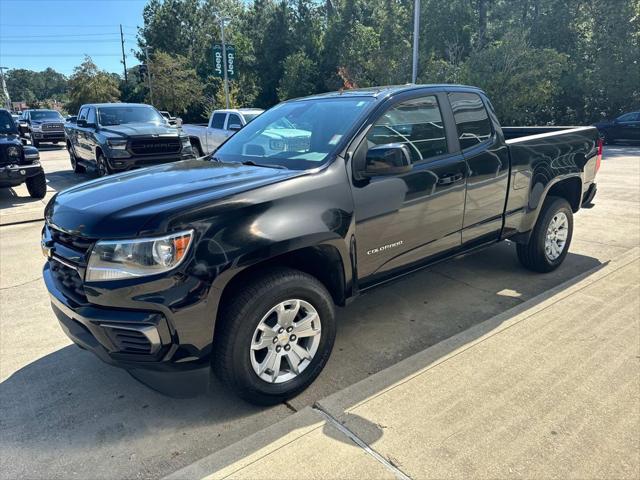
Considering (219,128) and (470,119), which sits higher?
(470,119)

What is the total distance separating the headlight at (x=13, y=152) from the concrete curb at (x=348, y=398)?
8416 mm

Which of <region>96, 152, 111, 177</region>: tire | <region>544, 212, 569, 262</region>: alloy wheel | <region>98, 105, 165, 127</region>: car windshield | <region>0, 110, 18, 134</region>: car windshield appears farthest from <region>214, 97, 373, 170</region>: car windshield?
<region>98, 105, 165, 127</region>: car windshield

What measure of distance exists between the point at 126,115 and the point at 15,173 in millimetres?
3374

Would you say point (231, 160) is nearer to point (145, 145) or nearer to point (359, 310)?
point (359, 310)

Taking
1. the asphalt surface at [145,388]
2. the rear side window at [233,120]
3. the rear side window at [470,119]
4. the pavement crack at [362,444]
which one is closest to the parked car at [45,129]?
the rear side window at [233,120]

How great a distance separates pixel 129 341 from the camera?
2.44 m

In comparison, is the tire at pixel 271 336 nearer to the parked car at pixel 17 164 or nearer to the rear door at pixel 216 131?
the parked car at pixel 17 164

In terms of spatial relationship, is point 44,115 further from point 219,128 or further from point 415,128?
point 415,128

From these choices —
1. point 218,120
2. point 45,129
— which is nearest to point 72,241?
point 218,120

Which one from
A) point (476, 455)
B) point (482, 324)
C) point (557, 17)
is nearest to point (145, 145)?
point (482, 324)

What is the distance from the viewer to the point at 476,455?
2367 millimetres

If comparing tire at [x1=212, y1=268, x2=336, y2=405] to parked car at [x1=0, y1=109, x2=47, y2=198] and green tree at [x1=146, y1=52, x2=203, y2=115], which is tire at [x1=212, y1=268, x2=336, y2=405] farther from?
green tree at [x1=146, y1=52, x2=203, y2=115]

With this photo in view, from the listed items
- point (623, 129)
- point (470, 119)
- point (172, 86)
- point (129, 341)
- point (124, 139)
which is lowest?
point (129, 341)

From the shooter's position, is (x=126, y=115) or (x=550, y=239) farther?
(x=126, y=115)
